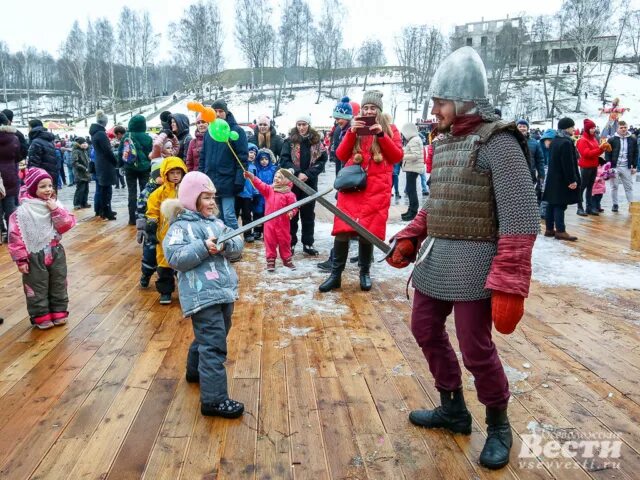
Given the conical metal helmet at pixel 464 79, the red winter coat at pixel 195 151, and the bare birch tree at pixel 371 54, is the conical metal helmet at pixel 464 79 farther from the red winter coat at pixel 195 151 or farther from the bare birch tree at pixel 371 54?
the bare birch tree at pixel 371 54

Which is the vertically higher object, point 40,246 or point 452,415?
point 40,246

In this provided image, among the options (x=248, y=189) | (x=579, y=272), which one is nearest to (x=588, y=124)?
(x=579, y=272)

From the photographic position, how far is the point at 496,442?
219 centimetres

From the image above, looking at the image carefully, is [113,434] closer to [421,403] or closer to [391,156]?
[421,403]

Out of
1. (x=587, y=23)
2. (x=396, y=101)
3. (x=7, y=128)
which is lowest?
(x=7, y=128)

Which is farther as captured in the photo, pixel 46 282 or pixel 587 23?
pixel 587 23

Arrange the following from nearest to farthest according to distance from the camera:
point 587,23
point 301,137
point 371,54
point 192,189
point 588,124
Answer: point 192,189 → point 301,137 → point 588,124 → point 587,23 → point 371,54

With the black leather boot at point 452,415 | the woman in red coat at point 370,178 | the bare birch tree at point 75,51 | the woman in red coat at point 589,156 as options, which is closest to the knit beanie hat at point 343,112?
the woman in red coat at point 370,178

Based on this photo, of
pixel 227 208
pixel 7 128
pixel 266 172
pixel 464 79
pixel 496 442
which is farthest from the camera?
pixel 266 172

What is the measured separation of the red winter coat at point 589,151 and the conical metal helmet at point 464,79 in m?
8.17

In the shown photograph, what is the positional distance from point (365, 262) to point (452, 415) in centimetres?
259

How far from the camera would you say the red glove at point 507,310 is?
1885 millimetres

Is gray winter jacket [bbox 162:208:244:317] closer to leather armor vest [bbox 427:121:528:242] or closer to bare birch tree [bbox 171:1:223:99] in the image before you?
leather armor vest [bbox 427:121:528:242]

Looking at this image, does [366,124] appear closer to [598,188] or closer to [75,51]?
[598,188]
